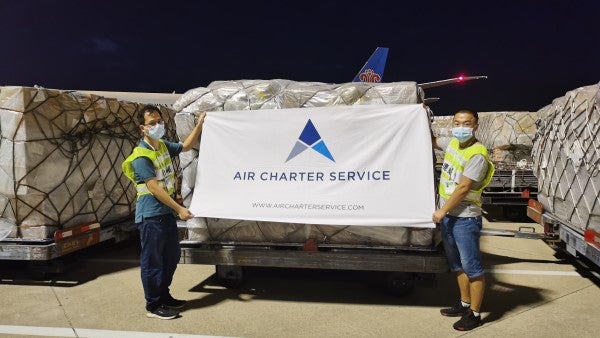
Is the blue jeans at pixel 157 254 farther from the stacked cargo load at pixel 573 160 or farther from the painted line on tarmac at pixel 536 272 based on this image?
the stacked cargo load at pixel 573 160

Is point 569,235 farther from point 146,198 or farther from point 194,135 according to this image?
point 146,198

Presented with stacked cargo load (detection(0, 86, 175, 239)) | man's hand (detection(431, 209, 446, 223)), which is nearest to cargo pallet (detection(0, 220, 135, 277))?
stacked cargo load (detection(0, 86, 175, 239))

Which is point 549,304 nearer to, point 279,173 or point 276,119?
point 279,173

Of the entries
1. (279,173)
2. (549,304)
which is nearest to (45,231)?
(279,173)

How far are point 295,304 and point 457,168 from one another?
7.10ft

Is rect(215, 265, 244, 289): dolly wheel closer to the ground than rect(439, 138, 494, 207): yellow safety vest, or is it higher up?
closer to the ground

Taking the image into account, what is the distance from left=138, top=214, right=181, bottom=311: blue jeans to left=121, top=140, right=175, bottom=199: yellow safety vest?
29cm

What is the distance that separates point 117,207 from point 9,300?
6.95ft

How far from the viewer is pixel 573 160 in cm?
538

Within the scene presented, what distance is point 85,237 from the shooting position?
593cm

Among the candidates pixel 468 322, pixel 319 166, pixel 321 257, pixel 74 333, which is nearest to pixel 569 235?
pixel 468 322

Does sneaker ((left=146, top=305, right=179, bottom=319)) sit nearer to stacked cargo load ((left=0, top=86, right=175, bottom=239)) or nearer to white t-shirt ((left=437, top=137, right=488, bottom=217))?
stacked cargo load ((left=0, top=86, right=175, bottom=239))

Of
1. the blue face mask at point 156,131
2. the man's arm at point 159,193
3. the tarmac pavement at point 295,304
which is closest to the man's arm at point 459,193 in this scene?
the tarmac pavement at point 295,304

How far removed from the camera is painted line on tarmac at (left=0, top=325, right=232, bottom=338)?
4.14 meters
